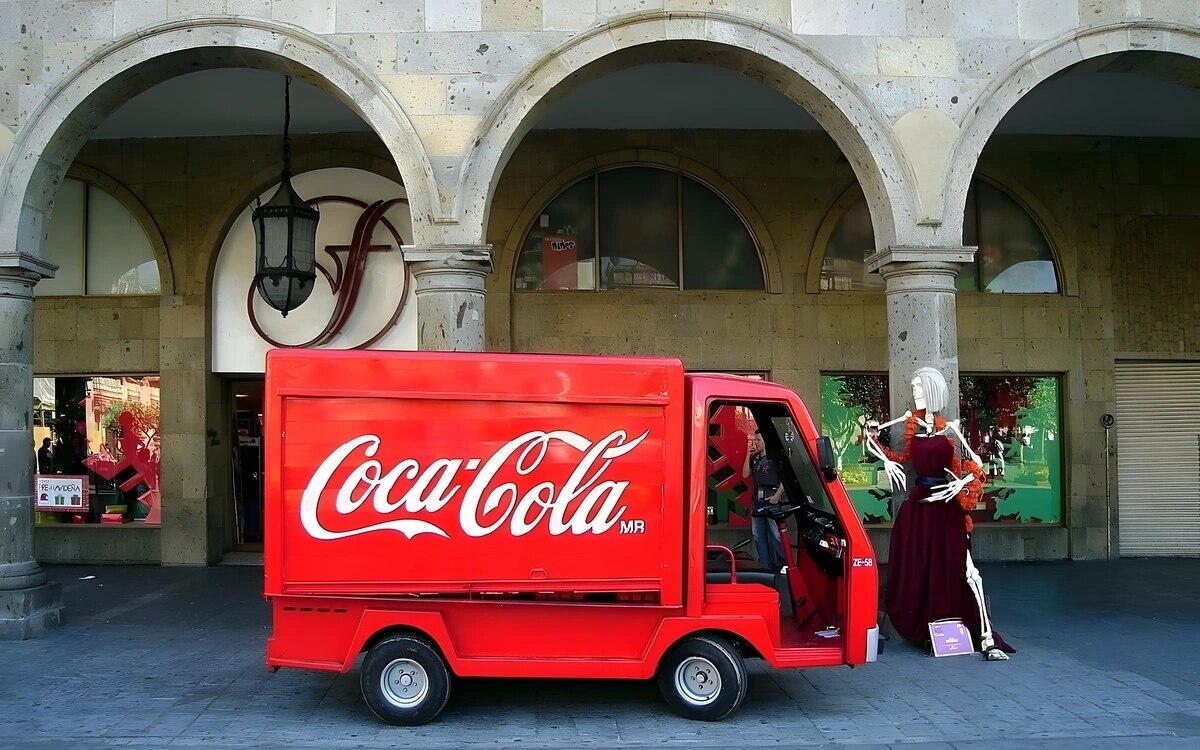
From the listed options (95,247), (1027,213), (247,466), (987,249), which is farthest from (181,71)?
(1027,213)

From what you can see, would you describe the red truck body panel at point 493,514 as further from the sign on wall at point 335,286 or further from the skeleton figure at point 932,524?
the sign on wall at point 335,286

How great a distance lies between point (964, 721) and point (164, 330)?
10.9 metres

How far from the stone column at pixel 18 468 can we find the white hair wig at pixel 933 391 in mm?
8372

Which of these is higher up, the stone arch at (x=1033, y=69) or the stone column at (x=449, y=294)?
the stone arch at (x=1033, y=69)

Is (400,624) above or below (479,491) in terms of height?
below

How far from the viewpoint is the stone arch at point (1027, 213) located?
13008 mm

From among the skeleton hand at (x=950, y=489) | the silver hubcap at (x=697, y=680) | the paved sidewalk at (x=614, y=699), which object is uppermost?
the skeleton hand at (x=950, y=489)

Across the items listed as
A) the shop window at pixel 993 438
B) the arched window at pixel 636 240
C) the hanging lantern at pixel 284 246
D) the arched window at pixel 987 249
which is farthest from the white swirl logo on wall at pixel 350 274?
the shop window at pixel 993 438

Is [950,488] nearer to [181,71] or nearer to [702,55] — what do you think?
[702,55]

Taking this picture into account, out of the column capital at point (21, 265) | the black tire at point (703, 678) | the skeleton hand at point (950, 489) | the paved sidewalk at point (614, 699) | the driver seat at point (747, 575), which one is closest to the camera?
the paved sidewalk at point (614, 699)

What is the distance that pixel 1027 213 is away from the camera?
13359 millimetres

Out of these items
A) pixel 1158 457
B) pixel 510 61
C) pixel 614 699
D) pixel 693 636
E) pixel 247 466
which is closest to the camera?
pixel 693 636

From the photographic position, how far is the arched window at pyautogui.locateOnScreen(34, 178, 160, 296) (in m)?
13.1

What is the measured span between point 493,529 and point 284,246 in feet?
21.0
